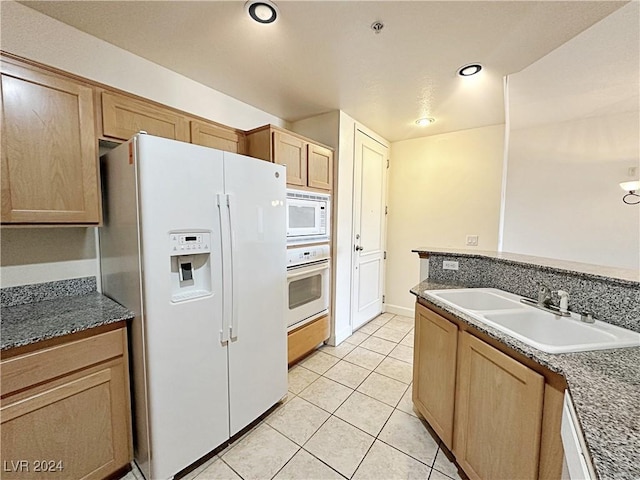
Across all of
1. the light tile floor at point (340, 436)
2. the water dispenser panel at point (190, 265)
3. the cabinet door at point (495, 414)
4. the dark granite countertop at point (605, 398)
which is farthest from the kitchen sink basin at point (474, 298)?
the water dispenser panel at point (190, 265)

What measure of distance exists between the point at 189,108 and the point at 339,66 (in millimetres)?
1224

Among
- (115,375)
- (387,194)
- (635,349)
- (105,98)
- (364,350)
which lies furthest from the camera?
(387,194)

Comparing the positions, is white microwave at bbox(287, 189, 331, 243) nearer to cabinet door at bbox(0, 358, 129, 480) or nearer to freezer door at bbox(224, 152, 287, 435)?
freezer door at bbox(224, 152, 287, 435)

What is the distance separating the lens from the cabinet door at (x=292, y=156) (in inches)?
85.1

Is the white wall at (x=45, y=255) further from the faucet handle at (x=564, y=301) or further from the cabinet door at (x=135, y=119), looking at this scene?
the faucet handle at (x=564, y=301)

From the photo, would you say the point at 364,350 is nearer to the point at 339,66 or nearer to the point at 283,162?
the point at 283,162

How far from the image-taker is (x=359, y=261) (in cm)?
324

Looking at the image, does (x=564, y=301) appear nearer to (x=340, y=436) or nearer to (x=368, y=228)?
(x=340, y=436)

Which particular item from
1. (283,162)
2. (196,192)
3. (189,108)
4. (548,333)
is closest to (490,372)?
(548,333)

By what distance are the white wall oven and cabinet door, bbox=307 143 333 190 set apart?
24.3 inches

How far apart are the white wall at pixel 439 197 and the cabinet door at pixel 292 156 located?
1888 mm

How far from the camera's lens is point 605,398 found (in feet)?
2.30

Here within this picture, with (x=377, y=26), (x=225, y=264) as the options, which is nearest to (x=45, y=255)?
(x=225, y=264)

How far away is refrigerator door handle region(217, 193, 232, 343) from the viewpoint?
1.46 meters
